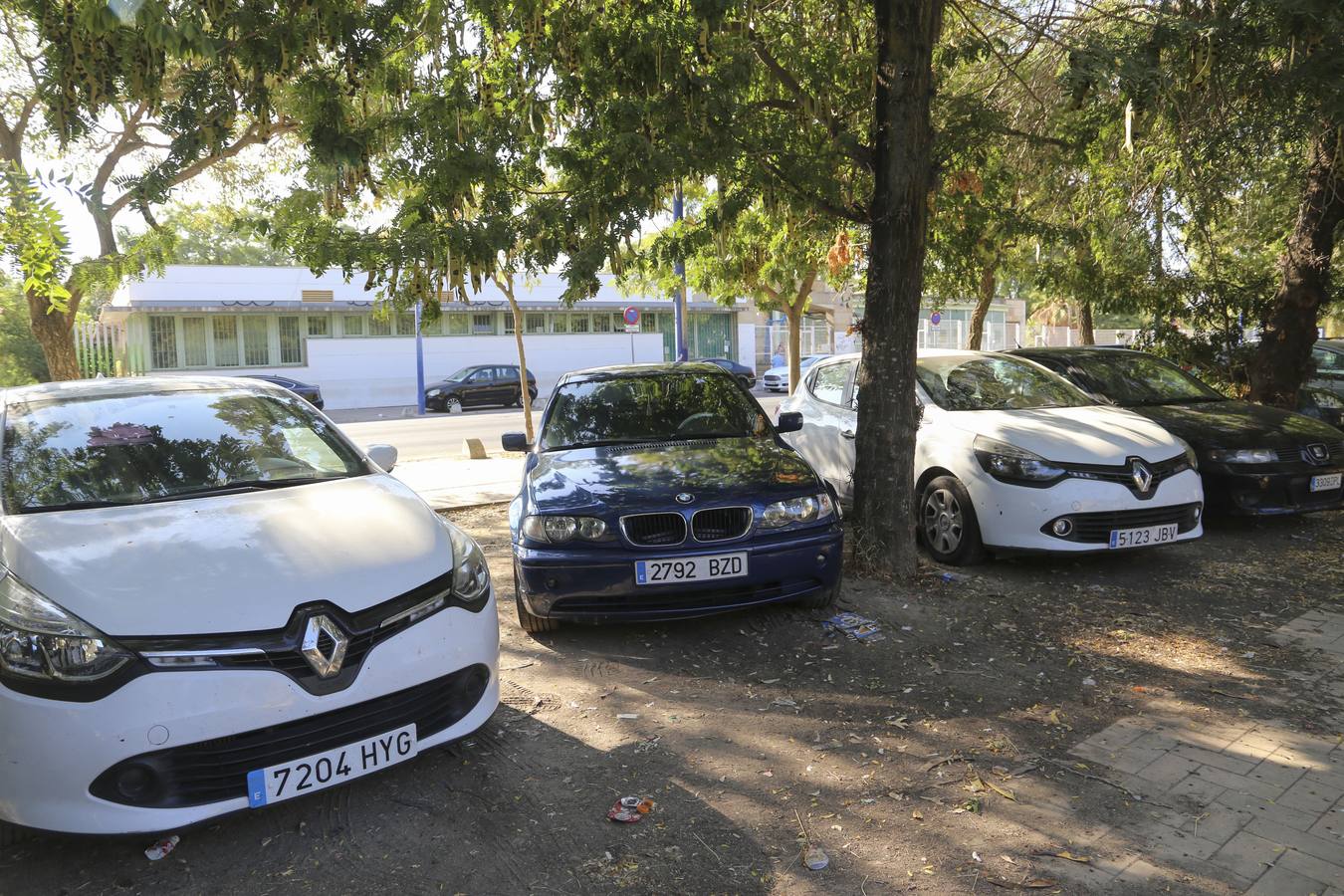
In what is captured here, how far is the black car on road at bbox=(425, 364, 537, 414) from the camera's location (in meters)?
30.7

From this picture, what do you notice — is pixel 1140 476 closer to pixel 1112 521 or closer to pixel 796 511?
pixel 1112 521

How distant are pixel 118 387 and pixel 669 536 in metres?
2.76

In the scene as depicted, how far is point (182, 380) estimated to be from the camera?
15.1 ft

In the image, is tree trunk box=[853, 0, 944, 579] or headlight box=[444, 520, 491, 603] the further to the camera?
tree trunk box=[853, 0, 944, 579]

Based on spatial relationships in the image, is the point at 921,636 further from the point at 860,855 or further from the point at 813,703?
the point at 860,855

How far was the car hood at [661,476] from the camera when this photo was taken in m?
4.70

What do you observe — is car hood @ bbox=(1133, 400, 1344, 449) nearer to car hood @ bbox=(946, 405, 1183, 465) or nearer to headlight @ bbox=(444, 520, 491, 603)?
car hood @ bbox=(946, 405, 1183, 465)

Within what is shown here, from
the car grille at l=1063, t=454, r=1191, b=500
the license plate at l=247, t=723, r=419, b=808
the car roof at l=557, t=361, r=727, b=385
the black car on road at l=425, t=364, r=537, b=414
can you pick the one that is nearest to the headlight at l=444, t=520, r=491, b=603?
the license plate at l=247, t=723, r=419, b=808

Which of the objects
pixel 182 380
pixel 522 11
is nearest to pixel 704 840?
pixel 182 380

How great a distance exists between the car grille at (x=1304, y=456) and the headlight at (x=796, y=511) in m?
4.53

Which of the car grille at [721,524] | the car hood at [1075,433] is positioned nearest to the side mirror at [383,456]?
the car grille at [721,524]

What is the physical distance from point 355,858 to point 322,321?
116ft

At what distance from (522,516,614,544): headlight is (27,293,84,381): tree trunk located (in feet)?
27.2

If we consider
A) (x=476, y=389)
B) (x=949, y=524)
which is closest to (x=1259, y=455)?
(x=949, y=524)
